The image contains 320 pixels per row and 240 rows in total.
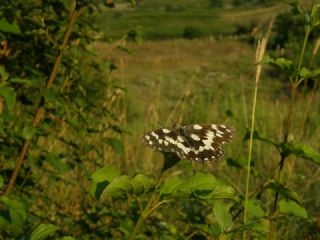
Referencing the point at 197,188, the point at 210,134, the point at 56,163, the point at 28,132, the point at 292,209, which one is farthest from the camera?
the point at 56,163

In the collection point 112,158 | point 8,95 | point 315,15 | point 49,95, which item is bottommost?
point 112,158

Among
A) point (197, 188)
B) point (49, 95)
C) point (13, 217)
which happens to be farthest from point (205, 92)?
point (197, 188)

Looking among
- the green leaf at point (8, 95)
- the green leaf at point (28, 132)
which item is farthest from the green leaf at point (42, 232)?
the green leaf at point (28, 132)

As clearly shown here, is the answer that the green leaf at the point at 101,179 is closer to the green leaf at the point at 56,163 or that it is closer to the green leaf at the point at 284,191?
the green leaf at the point at 284,191

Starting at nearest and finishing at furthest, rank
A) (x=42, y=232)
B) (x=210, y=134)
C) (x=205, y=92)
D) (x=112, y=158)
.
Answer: (x=42, y=232), (x=210, y=134), (x=112, y=158), (x=205, y=92)

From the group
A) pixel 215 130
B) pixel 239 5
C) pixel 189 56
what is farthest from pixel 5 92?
pixel 189 56

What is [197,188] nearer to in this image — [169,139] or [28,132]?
[169,139]
